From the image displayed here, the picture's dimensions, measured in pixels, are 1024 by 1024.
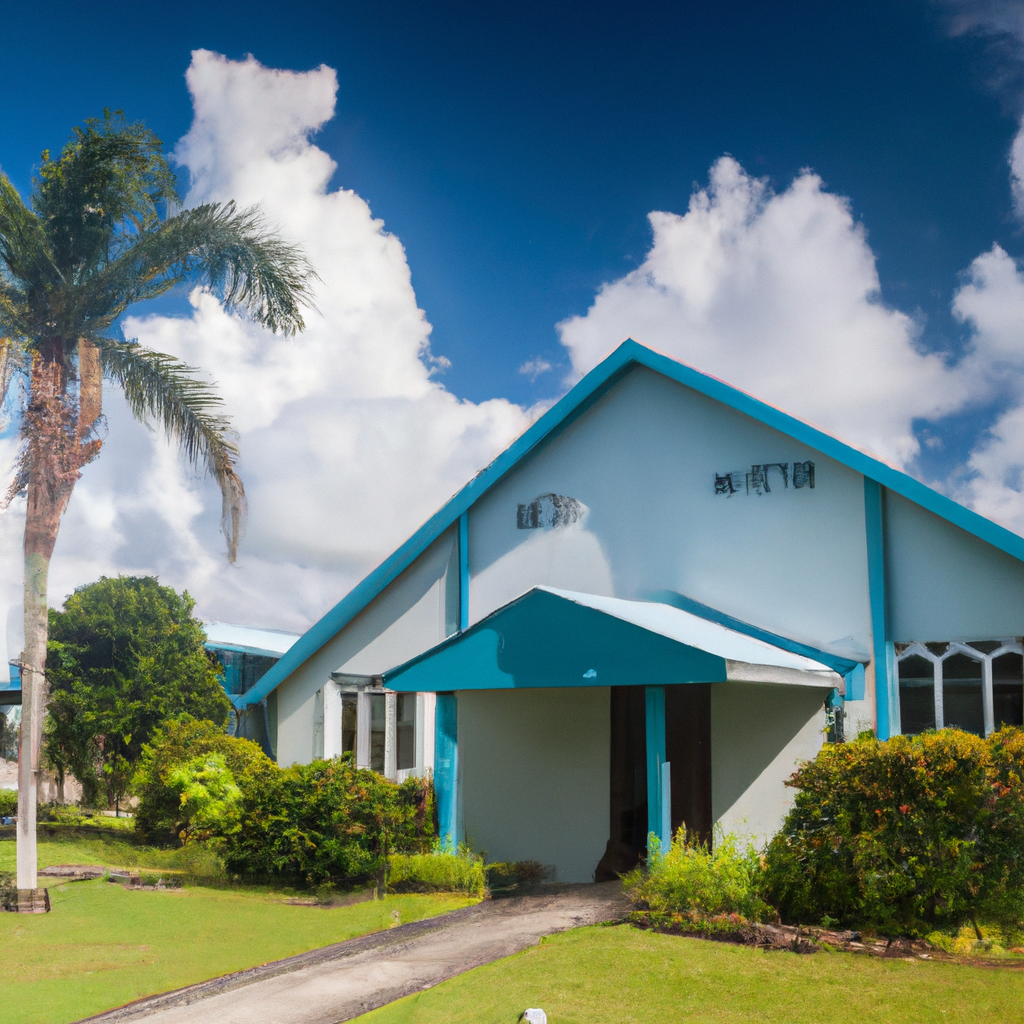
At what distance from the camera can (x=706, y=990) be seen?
21.0 feet

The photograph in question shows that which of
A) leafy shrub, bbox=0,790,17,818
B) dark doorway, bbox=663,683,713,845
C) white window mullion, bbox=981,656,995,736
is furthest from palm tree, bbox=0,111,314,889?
white window mullion, bbox=981,656,995,736

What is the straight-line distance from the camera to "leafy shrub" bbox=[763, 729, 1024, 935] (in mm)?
7770

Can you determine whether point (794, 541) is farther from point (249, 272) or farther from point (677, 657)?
point (249, 272)

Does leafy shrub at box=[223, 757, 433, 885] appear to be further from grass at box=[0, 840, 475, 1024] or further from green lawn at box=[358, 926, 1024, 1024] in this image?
green lawn at box=[358, 926, 1024, 1024]

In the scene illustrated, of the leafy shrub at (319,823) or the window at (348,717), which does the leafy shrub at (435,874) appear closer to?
the leafy shrub at (319,823)

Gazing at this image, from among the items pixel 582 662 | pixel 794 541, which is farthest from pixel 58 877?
pixel 794 541

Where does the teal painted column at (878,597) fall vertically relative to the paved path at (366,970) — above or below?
above

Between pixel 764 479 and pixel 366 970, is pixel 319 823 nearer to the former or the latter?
pixel 366 970

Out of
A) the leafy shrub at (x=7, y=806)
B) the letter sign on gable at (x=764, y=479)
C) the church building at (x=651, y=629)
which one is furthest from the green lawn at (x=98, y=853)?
the letter sign on gable at (x=764, y=479)

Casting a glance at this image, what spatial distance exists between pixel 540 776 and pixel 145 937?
5126 millimetres

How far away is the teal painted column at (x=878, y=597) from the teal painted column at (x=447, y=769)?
15.9 ft

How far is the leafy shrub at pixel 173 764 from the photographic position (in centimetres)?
1440

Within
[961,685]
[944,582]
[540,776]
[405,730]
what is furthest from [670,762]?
[405,730]

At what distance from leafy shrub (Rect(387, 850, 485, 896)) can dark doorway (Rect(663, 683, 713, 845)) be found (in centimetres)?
244
